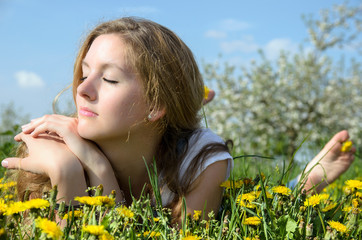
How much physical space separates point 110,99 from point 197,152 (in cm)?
49

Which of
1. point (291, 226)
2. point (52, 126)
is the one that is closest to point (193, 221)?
point (291, 226)

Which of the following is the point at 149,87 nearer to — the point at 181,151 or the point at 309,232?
the point at 181,151

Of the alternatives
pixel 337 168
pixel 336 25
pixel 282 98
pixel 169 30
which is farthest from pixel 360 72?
pixel 169 30

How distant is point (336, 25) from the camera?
941 centimetres

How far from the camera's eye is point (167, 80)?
6.53 ft

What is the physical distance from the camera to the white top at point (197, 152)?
1952mm

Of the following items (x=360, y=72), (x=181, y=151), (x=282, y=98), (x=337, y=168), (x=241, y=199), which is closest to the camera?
(x=241, y=199)

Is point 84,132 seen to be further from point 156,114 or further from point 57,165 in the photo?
point 156,114

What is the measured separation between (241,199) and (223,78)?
290 inches

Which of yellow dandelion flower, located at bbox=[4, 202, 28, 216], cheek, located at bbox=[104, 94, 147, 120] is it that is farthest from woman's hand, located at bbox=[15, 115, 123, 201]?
yellow dandelion flower, located at bbox=[4, 202, 28, 216]

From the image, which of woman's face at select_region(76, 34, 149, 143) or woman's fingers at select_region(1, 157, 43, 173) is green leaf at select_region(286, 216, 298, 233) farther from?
woman's fingers at select_region(1, 157, 43, 173)

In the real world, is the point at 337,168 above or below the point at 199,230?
below

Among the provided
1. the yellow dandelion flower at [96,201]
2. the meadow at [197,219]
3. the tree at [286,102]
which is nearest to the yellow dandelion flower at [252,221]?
the meadow at [197,219]

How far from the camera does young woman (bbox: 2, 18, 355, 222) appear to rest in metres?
1.85
